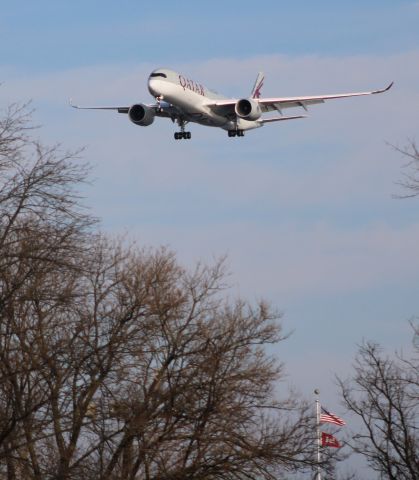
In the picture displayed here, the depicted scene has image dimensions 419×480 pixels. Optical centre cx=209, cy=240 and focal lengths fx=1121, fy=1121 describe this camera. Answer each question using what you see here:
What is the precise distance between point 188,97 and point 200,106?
113 centimetres

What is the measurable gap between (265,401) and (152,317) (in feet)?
9.60

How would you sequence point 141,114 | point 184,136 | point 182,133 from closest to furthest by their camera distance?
1. point 141,114
2. point 184,136
3. point 182,133

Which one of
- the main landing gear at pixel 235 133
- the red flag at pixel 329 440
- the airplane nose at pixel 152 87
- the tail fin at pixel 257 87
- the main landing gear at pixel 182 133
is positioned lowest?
the red flag at pixel 329 440

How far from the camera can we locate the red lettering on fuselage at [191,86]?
5859cm

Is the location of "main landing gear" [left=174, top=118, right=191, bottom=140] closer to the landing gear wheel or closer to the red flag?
the landing gear wheel

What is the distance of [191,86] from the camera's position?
59.5 m

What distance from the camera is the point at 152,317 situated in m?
23.0

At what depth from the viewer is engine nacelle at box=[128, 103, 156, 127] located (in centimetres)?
5997

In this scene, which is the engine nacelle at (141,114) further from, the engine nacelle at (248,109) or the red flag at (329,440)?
the red flag at (329,440)

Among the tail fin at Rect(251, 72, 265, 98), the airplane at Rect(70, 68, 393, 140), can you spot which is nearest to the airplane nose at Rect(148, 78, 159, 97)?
the airplane at Rect(70, 68, 393, 140)

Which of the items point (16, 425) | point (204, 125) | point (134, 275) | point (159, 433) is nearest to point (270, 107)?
point (204, 125)

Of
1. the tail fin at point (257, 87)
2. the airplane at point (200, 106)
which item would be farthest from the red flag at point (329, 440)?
the tail fin at point (257, 87)

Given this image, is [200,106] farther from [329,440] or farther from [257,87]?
[329,440]

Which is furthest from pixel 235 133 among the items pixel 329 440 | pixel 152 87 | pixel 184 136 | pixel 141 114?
pixel 329 440
